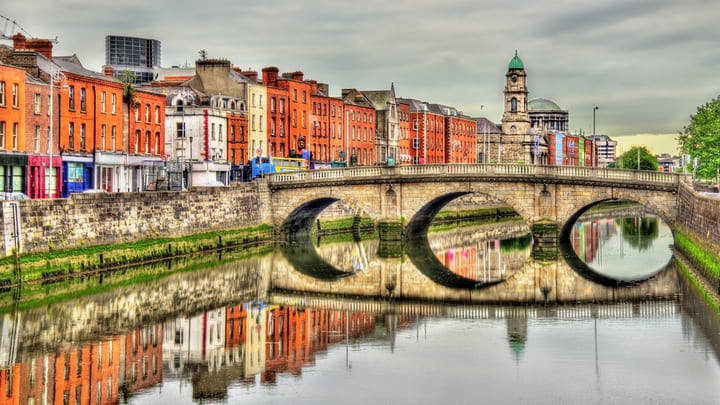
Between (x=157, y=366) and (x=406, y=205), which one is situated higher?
(x=406, y=205)

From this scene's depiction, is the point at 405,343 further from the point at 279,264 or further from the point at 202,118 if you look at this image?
the point at 202,118

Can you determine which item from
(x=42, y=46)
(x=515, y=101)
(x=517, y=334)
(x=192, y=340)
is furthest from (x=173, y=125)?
(x=515, y=101)

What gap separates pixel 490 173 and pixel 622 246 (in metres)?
14.2

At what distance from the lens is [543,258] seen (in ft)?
185

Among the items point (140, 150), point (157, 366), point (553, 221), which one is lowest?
point (157, 366)

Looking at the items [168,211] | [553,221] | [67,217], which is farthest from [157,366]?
[553,221]

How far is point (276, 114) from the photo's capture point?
88.2m

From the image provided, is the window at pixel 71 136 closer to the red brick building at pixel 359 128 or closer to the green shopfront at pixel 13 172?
the green shopfront at pixel 13 172

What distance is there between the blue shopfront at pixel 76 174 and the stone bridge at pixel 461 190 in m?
13.6

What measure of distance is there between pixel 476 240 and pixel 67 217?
116 feet

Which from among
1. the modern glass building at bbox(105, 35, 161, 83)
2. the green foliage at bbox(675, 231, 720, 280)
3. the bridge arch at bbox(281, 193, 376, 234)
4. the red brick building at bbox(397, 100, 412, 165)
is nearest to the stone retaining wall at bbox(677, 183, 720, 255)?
the green foliage at bbox(675, 231, 720, 280)

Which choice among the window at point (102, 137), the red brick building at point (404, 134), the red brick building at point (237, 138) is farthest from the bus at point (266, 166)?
the red brick building at point (404, 134)

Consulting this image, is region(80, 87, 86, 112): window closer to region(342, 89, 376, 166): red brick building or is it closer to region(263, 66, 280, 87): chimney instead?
region(263, 66, 280, 87): chimney

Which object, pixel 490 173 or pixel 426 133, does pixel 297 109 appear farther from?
pixel 426 133
